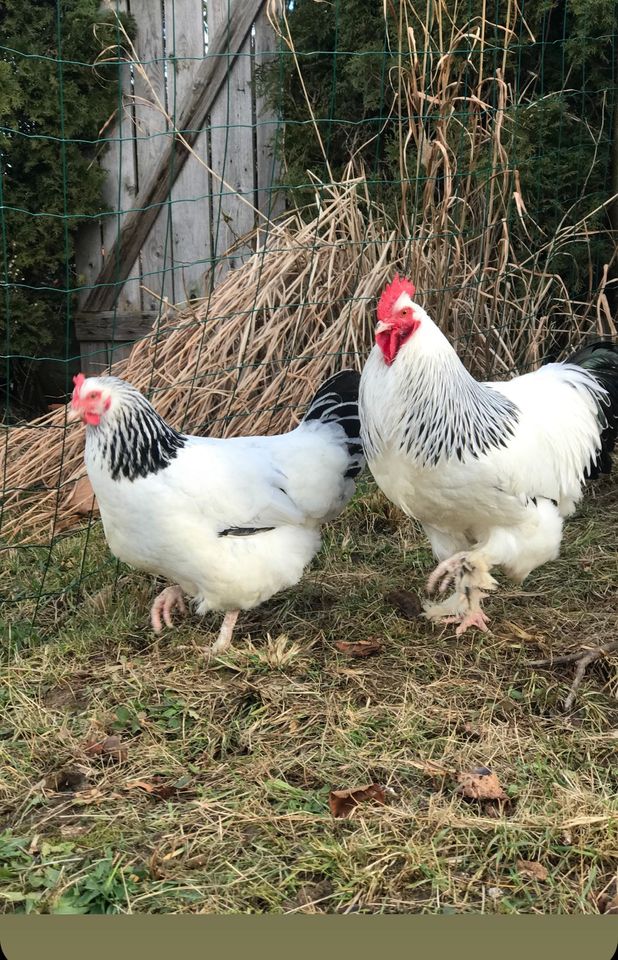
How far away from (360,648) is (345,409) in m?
1.01

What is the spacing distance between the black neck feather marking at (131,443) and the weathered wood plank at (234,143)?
3.52m

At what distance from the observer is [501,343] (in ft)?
17.7

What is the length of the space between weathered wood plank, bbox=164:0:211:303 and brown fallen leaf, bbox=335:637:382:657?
3.55m

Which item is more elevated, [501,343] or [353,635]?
[501,343]

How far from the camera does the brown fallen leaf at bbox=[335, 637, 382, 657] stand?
3.72m

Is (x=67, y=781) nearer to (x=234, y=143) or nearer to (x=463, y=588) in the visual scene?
(x=463, y=588)

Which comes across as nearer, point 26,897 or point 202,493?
point 26,897

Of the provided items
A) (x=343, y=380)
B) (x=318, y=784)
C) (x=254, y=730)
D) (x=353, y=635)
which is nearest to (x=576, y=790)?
(x=318, y=784)

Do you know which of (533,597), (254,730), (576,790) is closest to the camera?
(576,790)

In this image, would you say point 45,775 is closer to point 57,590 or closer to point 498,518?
point 57,590

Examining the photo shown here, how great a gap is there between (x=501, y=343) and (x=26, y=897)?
3993 mm

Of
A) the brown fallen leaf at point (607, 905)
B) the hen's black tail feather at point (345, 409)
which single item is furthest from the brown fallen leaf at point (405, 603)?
the brown fallen leaf at point (607, 905)

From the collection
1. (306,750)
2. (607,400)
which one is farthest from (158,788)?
(607,400)

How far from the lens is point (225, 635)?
378cm
